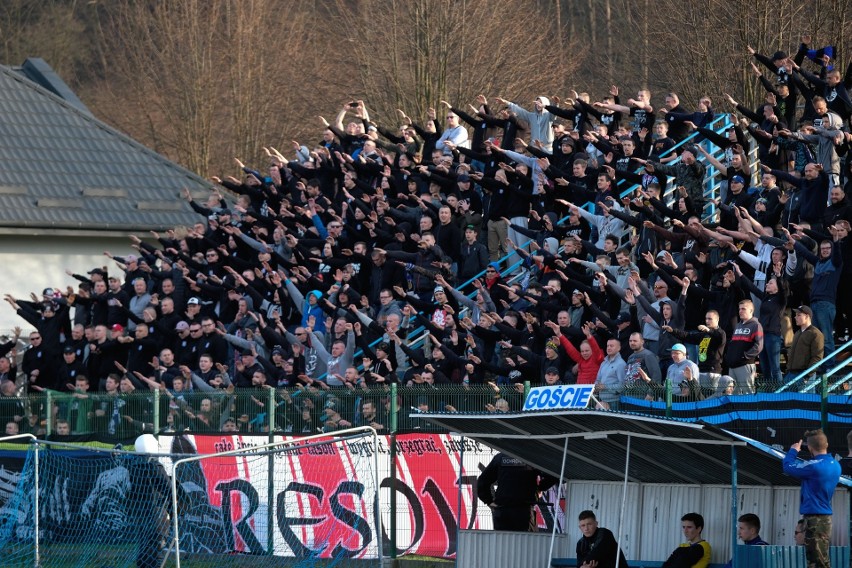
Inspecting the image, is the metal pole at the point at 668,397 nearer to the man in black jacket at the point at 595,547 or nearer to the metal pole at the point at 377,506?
the man in black jacket at the point at 595,547

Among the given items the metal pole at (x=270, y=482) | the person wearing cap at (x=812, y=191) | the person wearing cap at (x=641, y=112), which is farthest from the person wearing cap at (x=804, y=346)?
Answer: the person wearing cap at (x=641, y=112)

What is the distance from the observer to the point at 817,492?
12.7 m

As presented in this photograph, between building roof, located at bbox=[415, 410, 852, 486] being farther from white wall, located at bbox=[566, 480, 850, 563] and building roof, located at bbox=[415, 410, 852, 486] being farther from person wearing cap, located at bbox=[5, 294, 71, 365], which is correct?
person wearing cap, located at bbox=[5, 294, 71, 365]

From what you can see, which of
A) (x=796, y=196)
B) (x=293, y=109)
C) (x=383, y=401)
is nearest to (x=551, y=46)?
(x=293, y=109)

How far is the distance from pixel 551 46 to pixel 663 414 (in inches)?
1163

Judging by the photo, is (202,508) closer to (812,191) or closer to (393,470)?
(393,470)

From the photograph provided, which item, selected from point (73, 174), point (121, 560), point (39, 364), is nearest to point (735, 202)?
point (121, 560)

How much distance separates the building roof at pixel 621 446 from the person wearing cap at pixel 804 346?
10.2ft

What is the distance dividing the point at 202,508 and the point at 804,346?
24.0ft

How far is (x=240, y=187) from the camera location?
29.8 metres

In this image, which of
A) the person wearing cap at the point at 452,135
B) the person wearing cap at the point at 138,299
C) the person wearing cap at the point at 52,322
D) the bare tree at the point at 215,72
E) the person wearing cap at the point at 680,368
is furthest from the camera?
the bare tree at the point at 215,72

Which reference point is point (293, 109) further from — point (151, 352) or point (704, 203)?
point (704, 203)

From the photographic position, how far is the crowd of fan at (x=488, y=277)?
18.3 metres

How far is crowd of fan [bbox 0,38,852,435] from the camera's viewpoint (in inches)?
722
